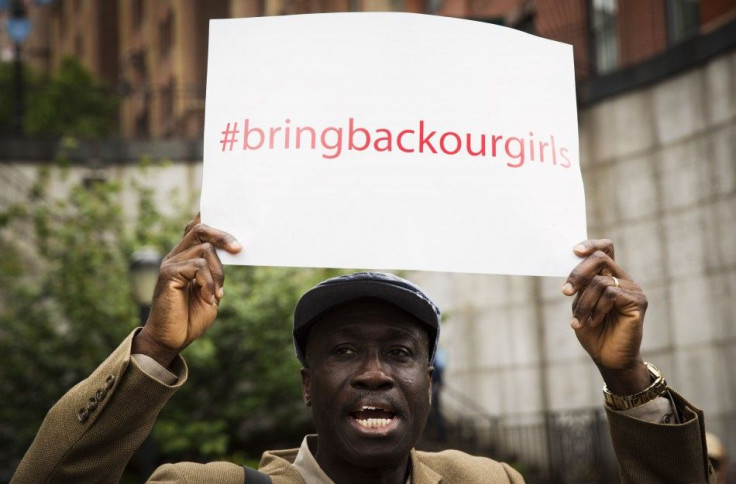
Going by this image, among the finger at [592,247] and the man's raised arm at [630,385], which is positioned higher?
the finger at [592,247]

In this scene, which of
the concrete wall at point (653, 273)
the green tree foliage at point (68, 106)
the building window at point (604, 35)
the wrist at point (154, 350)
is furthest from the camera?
the green tree foliage at point (68, 106)

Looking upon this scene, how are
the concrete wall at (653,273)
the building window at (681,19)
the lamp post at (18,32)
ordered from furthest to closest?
the lamp post at (18,32), the building window at (681,19), the concrete wall at (653,273)

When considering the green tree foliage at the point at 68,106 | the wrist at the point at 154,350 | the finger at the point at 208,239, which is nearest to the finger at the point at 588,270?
the finger at the point at 208,239

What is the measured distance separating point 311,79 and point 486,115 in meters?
0.52

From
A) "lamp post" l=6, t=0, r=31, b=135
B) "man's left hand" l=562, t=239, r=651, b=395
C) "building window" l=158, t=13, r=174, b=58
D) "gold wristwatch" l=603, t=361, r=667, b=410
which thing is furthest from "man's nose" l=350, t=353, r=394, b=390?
"building window" l=158, t=13, r=174, b=58

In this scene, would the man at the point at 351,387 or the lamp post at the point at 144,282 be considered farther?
the lamp post at the point at 144,282

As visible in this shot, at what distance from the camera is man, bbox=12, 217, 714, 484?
2.88m

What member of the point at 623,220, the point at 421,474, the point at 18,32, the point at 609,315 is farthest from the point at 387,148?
the point at 18,32

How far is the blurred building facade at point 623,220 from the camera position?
15797 millimetres

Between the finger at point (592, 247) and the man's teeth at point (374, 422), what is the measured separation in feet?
2.37

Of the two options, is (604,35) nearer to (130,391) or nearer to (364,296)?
(364,296)

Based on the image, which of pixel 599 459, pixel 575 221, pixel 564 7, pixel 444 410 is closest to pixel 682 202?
pixel 599 459

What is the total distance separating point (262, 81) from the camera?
3.24 metres

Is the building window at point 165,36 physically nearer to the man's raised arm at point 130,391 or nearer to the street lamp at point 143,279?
the street lamp at point 143,279
